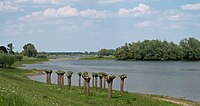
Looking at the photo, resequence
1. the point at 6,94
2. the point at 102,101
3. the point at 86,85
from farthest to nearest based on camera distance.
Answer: the point at 86,85
the point at 102,101
the point at 6,94

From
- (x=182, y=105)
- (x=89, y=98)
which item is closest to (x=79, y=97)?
(x=89, y=98)

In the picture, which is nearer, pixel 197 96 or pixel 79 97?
pixel 79 97

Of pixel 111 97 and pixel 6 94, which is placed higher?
pixel 6 94

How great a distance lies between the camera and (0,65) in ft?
398

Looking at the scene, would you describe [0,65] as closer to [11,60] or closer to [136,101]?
[11,60]

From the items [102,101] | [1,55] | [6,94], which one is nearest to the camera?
[6,94]

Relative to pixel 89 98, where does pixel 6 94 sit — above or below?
above

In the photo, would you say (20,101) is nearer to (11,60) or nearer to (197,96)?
(197,96)

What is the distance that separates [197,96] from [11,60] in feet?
258

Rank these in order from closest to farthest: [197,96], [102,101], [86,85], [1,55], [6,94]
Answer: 1. [6,94]
2. [102,101]
3. [86,85]
4. [197,96]
5. [1,55]

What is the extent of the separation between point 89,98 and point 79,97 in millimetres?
1055

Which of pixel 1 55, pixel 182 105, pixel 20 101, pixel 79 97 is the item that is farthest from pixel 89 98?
pixel 1 55

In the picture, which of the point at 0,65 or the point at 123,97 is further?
the point at 0,65

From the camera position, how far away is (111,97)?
40000mm
